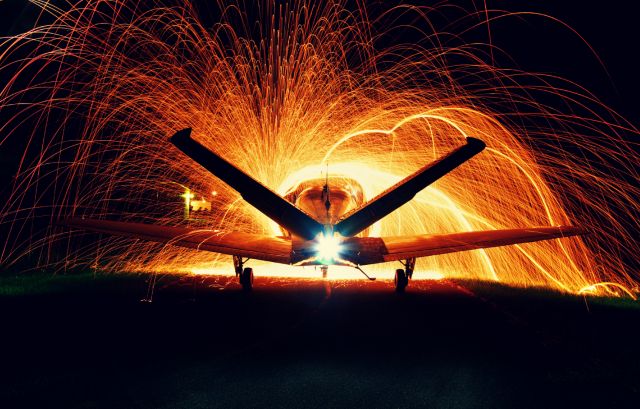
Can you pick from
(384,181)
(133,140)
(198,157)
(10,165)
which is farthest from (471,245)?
(10,165)

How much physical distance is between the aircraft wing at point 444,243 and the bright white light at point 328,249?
0.60m

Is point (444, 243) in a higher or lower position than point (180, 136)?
lower

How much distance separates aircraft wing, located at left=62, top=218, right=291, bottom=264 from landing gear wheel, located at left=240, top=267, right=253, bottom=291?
3.12 feet

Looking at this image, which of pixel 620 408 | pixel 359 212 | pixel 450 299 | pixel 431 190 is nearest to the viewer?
pixel 620 408

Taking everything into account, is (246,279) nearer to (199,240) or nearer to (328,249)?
(199,240)

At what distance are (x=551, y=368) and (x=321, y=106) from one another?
15084 mm

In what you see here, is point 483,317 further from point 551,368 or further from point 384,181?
point 384,181

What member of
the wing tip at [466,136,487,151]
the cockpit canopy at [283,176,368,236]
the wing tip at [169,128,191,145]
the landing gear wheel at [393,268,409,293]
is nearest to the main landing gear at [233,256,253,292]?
the cockpit canopy at [283,176,368,236]

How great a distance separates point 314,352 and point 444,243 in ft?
26.2

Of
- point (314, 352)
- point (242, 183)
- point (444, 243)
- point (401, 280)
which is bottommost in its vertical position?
point (314, 352)

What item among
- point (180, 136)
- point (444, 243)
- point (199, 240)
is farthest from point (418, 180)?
point (199, 240)

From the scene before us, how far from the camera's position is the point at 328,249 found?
567 inches

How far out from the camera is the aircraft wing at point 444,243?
49.5 ft

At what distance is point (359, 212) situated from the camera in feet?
42.7
